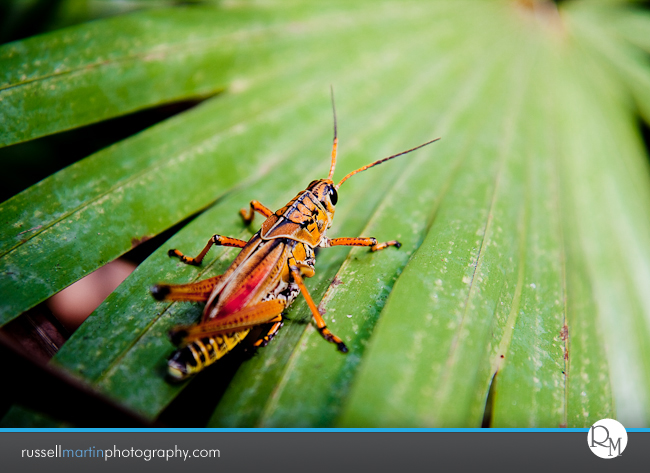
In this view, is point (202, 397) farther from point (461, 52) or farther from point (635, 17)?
point (635, 17)

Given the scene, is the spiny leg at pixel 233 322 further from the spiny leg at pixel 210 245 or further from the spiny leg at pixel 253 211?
Answer: the spiny leg at pixel 253 211

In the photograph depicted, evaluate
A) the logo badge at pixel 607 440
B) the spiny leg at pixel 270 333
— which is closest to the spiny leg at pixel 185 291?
the spiny leg at pixel 270 333

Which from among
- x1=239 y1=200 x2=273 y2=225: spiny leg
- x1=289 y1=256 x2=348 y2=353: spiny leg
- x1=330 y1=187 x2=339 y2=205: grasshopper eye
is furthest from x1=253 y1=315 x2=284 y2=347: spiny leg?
x1=330 y1=187 x2=339 y2=205: grasshopper eye

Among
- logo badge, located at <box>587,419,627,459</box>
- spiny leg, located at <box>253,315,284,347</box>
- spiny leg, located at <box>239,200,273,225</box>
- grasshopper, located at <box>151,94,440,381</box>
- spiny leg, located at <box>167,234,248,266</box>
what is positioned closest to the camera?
logo badge, located at <box>587,419,627,459</box>

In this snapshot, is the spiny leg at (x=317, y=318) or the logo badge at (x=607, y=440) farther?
the spiny leg at (x=317, y=318)

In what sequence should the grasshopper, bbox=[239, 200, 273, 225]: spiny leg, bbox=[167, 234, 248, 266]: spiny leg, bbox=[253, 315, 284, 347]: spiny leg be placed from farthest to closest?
bbox=[239, 200, 273, 225]: spiny leg < bbox=[167, 234, 248, 266]: spiny leg < bbox=[253, 315, 284, 347]: spiny leg < the grasshopper

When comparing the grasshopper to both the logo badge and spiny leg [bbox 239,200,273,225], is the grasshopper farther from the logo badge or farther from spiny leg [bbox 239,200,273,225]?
the logo badge

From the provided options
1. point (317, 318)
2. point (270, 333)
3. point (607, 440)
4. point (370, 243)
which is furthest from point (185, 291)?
point (607, 440)

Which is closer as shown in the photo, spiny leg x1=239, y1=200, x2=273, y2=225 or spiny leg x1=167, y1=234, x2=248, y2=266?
spiny leg x1=167, y1=234, x2=248, y2=266

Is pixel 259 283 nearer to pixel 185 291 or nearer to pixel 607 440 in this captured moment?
pixel 185 291
